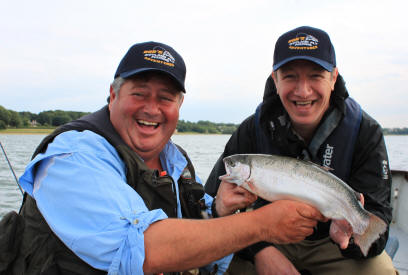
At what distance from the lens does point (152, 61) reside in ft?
8.69

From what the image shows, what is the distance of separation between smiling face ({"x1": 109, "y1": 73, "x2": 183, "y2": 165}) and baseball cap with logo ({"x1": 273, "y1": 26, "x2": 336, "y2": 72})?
140 centimetres

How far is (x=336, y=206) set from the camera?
266 cm

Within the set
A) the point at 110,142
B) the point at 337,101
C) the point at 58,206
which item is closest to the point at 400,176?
the point at 337,101

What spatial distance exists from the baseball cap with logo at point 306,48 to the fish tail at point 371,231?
1.62 m

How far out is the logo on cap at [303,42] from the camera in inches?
135

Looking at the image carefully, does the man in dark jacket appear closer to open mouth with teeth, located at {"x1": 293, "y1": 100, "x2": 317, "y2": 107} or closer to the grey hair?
open mouth with teeth, located at {"x1": 293, "y1": 100, "x2": 317, "y2": 107}

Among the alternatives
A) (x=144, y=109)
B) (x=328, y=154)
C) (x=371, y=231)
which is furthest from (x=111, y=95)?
(x=371, y=231)

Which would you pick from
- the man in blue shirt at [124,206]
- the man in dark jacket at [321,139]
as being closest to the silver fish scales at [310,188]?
the man in blue shirt at [124,206]

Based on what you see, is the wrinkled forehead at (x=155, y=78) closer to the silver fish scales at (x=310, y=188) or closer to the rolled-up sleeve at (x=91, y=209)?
the rolled-up sleeve at (x=91, y=209)

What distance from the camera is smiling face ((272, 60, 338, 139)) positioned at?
136 inches

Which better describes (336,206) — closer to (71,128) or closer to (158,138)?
(158,138)

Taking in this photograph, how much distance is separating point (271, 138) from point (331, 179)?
127cm

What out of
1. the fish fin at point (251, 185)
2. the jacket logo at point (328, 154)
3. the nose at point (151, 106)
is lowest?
the fish fin at point (251, 185)

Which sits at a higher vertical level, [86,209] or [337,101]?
[337,101]
